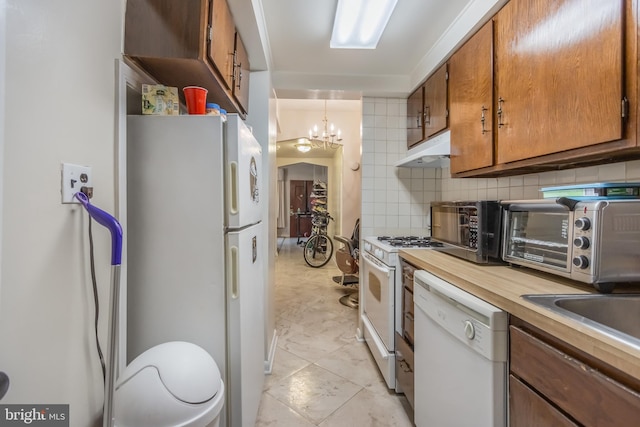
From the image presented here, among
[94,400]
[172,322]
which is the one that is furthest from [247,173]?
[94,400]

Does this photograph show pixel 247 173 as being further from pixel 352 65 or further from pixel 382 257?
pixel 352 65

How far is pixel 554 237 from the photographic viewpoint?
1.13 metres

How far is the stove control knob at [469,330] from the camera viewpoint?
99 centimetres

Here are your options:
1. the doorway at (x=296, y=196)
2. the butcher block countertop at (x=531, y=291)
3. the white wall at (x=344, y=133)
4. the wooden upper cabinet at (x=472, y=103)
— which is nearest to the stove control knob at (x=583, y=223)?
the butcher block countertop at (x=531, y=291)

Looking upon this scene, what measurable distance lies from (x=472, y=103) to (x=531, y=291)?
46.6 inches

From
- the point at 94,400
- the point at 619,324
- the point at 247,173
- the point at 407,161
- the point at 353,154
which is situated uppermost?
the point at 353,154

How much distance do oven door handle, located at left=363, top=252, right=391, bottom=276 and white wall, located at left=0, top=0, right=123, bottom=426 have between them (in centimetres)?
150

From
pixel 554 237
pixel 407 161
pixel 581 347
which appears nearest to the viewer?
pixel 581 347

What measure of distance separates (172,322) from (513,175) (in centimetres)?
199

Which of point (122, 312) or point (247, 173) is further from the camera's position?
point (247, 173)

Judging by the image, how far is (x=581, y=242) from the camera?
0.96 meters

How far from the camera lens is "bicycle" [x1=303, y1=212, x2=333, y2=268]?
19.0 ft

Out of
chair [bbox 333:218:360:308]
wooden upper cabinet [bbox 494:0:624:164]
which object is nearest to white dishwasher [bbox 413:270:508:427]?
wooden upper cabinet [bbox 494:0:624:164]

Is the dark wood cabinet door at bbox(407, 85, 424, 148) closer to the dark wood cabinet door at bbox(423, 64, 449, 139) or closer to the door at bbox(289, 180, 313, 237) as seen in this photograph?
the dark wood cabinet door at bbox(423, 64, 449, 139)
